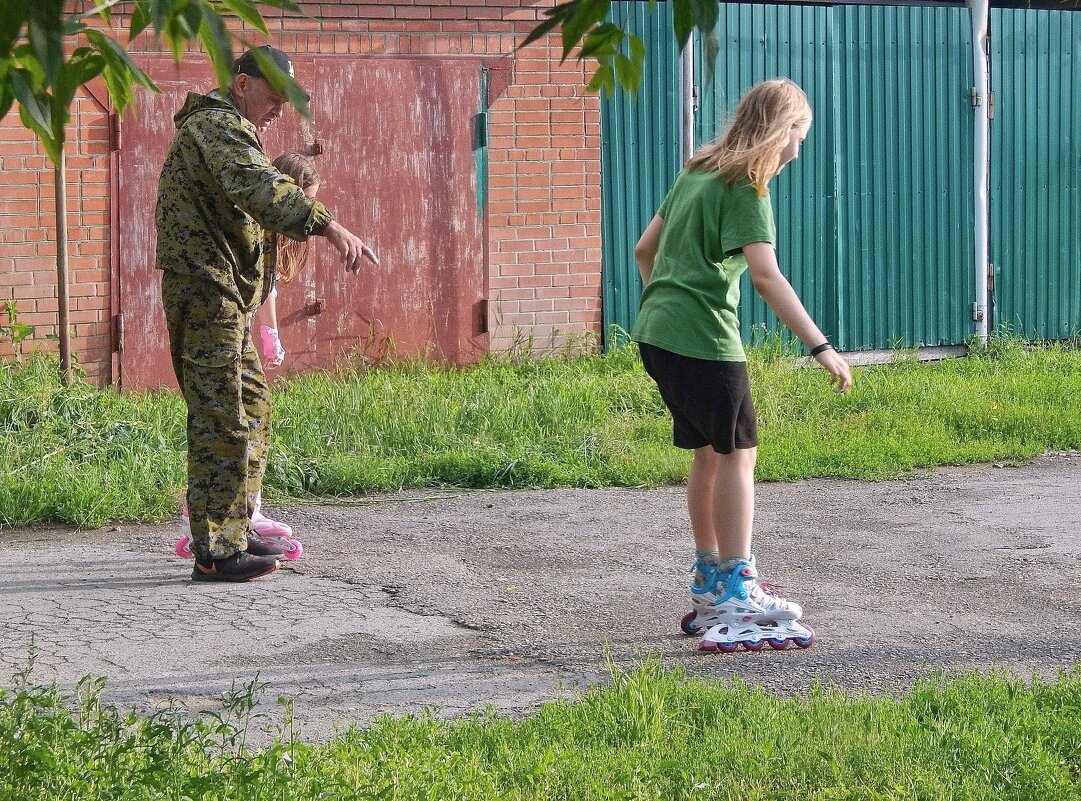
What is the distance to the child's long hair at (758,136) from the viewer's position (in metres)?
4.50

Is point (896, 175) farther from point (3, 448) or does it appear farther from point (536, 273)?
point (3, 448)

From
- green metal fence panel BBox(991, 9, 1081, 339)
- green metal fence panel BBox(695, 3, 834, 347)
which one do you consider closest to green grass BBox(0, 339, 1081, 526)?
green metal fence panel BBox(695, 3, 834, 347)

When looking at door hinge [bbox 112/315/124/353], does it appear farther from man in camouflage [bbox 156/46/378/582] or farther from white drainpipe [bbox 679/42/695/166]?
white drainpipe [bbox 679/42/695/166]

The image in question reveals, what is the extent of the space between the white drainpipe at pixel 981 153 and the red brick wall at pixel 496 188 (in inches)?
115

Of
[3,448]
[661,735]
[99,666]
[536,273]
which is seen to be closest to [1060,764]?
[661,735]

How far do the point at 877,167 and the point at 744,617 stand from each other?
21.1 feet

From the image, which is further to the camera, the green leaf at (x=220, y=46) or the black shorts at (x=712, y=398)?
the black shorts at (x=712, y=398)

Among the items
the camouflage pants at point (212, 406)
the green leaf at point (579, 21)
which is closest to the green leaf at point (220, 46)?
the green leaf at point (579, 21)

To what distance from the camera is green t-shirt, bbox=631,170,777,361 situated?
452cm

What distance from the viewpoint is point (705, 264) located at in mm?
4609

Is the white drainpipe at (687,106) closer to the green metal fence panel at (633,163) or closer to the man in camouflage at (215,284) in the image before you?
the green metal fence panel at (633,163)

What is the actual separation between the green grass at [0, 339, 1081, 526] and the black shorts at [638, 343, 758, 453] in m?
2.54

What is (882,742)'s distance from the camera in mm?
3551

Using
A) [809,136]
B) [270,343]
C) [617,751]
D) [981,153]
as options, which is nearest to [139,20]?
[617,751]
